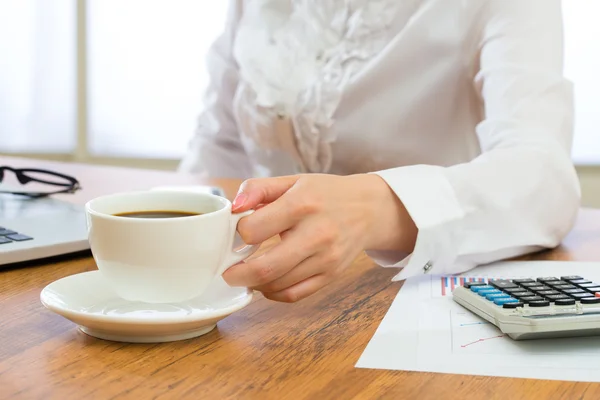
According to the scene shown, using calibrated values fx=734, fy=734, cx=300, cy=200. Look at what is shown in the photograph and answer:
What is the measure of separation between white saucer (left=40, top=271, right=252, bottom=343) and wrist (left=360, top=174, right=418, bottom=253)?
0.54 ft

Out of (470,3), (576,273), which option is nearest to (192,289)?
(576,273)

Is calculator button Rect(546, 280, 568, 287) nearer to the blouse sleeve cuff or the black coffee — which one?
the blouse sleeve cuff

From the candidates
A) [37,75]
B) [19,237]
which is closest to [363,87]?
[19,237]

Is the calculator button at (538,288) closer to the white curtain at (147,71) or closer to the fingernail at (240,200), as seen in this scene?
the fingernail at (240,200)

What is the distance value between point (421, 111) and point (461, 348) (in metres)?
0.71

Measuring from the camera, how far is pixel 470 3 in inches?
40.6

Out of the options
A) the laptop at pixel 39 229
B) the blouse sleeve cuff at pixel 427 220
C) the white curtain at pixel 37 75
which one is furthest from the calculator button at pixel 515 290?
the white curtain at pixel 37 75

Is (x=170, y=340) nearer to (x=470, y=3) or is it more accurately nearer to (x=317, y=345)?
(x=317, y=345)

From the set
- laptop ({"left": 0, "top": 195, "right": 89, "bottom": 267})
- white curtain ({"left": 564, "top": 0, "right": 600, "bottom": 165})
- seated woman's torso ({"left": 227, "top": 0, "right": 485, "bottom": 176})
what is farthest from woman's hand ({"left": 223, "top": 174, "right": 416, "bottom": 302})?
white curtain ({"left": 564, "top": 0, "right": 600, "bottom": 165})

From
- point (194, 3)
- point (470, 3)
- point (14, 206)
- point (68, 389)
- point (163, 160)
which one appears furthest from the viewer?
point (163, 160)

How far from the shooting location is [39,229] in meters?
0.77

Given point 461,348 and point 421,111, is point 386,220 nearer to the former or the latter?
point 461,348

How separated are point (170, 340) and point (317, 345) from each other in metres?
0.10

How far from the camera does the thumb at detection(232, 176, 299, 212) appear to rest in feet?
1.82
